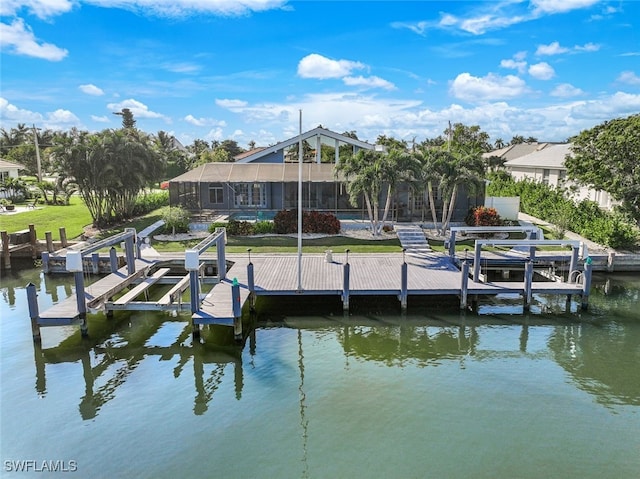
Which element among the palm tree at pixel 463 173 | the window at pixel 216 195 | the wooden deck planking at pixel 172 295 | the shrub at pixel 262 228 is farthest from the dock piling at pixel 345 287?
the window at pixel 216 195

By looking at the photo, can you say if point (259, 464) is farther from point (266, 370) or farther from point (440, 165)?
point (440, 165)

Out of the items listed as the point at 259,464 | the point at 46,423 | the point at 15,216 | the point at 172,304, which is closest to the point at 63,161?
the point at 15,216

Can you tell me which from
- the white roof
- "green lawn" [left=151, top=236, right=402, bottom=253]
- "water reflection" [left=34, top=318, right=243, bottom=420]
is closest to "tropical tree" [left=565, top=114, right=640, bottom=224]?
"green lawn" [left=151, top=236, right=402, bottom=253]

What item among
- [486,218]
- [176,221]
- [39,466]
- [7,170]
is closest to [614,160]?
[486,218]

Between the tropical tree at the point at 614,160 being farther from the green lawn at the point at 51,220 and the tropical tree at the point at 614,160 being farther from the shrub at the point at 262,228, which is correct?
the green lawn at the point at 51,220

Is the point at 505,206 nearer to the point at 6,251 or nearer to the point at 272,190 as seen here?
the point at 272,190

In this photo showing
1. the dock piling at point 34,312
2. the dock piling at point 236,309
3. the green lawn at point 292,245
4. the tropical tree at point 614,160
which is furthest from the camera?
the tropical tree at point 614,160
